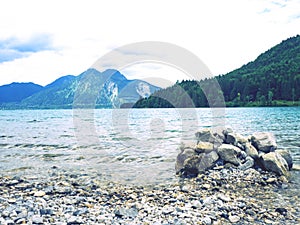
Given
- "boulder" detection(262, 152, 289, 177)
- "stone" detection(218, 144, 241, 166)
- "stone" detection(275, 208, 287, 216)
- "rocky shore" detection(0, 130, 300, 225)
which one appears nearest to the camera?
"rocky shore" detection(0, 130, 300, 225)

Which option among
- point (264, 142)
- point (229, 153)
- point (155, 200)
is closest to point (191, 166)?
point (229, 153)

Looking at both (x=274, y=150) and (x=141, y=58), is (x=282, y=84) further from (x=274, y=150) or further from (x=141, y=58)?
(x=274, y=150)

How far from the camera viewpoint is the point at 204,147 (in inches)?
537

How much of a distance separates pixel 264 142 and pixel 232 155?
2460 mm

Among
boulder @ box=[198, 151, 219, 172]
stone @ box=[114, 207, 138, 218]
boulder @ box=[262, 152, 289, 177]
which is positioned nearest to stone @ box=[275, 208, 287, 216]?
boulder @ box=[262, 152, 289, 177]

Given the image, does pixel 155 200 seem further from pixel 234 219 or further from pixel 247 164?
pixel 247 164

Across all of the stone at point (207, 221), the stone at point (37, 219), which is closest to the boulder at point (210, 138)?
the stone at point (207, 221)

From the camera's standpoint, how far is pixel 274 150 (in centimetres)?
1413

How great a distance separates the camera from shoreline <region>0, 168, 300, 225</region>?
313 inches

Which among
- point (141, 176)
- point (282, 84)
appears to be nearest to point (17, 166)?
point (141, 176)

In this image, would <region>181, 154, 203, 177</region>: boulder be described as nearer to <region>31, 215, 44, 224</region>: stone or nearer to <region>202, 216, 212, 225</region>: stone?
<region>202, 216, 212, 225</region>: stone

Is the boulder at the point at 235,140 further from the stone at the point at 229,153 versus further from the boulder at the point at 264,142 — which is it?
the stone at the point at 229,153

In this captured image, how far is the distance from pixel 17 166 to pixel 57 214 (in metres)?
9.13

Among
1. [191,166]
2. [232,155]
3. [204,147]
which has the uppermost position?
[204,147]
